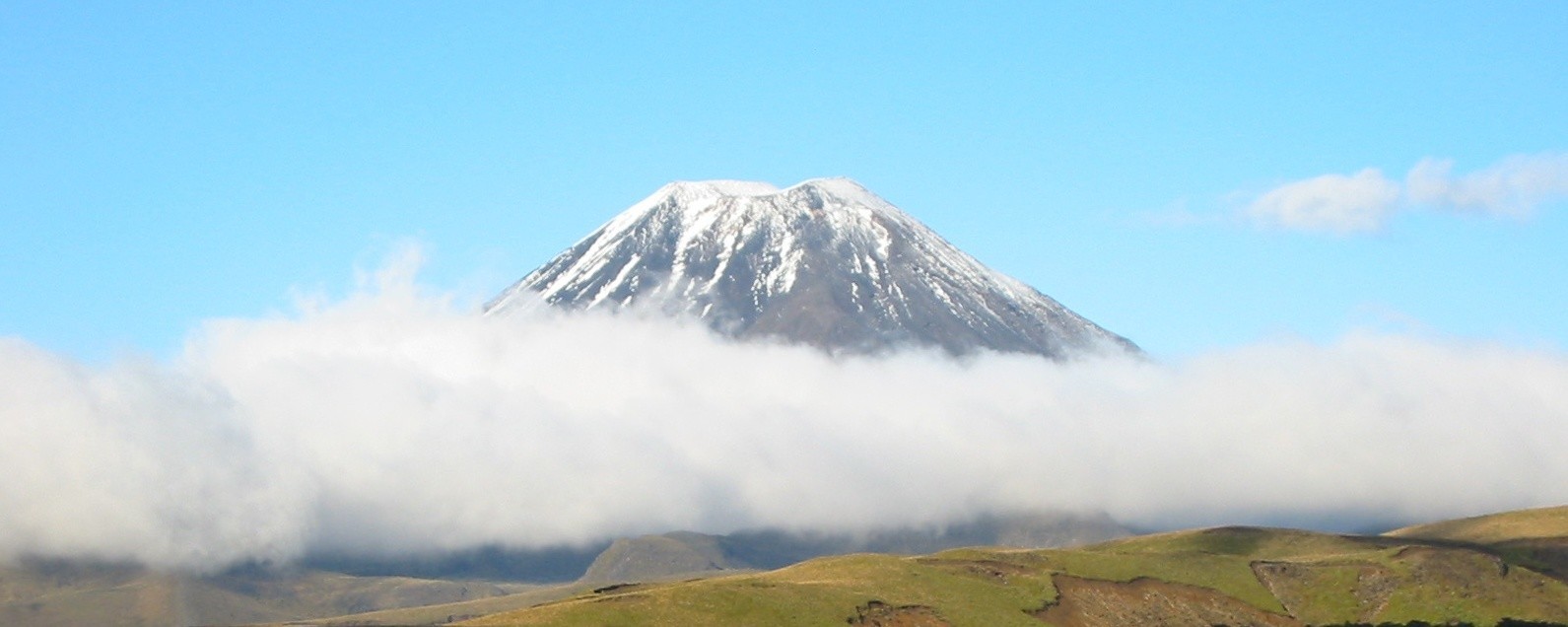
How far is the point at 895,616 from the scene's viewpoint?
152 metres

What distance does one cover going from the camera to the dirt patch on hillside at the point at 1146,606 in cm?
16875

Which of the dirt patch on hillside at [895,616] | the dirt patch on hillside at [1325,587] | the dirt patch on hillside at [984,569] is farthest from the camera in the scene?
the dirt patch on hillside at [1325,587]

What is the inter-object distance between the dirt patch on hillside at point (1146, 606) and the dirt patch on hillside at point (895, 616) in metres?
15.1

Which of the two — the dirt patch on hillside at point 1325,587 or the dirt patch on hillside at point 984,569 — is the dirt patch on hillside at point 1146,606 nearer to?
the dirt patch on hillside at point 1325,587

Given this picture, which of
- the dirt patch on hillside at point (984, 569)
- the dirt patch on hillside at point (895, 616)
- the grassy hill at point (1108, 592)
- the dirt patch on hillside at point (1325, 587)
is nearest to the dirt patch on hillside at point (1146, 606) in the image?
the grassy hill at point (1108, 592)

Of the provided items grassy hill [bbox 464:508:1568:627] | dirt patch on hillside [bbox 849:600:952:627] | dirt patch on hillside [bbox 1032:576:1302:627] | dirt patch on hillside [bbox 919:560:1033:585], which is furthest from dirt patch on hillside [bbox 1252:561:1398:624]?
dirt patch on hillside [bbox 849:600:952:627]

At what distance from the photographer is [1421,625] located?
179 meters

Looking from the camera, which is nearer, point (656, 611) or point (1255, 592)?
point (656, 611)

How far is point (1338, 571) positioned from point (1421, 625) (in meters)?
13.0

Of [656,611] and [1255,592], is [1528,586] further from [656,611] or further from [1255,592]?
[656,611]

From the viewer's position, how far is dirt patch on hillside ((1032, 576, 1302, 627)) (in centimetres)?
16875

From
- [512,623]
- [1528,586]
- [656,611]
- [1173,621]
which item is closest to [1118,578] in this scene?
[1173,621]

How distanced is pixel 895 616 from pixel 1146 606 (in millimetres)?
33774

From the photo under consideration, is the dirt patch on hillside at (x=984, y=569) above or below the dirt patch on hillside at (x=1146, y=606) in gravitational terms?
above
